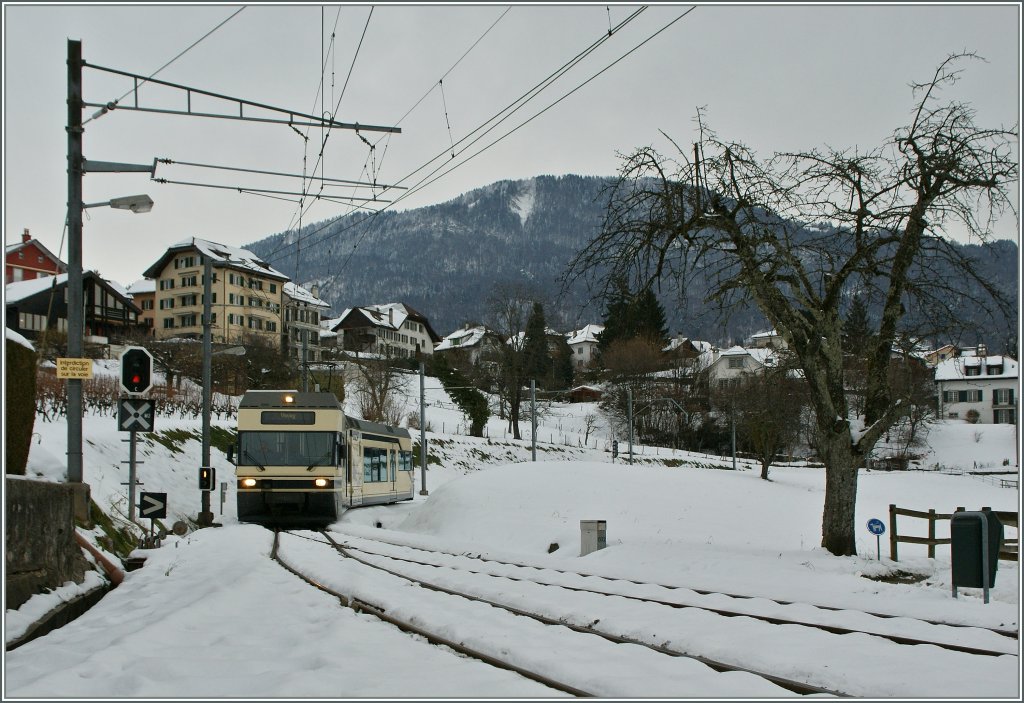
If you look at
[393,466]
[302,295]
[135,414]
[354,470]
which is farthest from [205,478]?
[302,295]

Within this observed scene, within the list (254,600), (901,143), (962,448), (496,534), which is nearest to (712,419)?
(962,448)

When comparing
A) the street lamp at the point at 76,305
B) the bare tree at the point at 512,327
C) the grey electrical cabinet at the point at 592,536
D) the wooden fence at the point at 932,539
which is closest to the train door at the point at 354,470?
the grey electrical cabinet at the point at 592,536

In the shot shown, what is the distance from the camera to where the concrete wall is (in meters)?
8.22

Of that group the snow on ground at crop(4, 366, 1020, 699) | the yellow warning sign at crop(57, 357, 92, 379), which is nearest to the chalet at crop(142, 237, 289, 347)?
the snow on ground at crop(4, 366, 1020, 699)

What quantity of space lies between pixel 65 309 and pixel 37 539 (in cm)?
6037

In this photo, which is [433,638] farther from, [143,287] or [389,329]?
[389,329]

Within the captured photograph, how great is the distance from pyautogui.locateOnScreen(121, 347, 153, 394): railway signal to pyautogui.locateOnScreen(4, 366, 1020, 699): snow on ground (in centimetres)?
188

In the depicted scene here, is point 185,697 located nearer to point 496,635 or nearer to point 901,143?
point 496,635

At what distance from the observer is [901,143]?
1412 cm

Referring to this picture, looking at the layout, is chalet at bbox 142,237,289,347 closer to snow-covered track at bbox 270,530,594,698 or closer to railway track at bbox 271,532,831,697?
snow-covered track at bbox 270,530,594,698

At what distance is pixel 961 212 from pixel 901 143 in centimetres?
144

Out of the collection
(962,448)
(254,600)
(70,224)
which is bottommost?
(962,448)

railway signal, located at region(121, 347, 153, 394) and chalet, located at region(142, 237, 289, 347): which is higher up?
chalet, located at region(142, 237, 289, 347)

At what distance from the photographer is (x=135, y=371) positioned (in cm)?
1648
